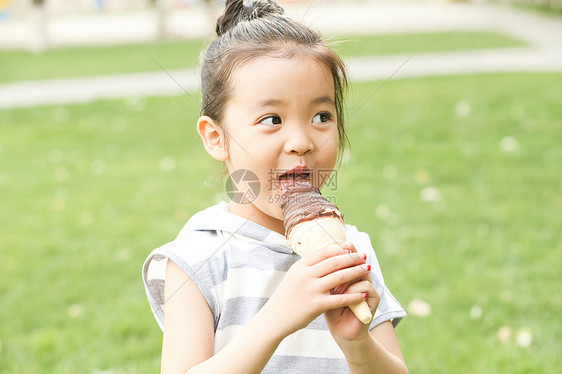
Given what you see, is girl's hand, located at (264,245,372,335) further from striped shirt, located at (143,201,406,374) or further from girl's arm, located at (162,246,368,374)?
striped shirt, located at (143,201,406,374)

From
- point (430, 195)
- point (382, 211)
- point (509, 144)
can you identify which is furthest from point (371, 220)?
point (509, 144)

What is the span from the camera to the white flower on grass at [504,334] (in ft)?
10.6

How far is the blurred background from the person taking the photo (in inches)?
128

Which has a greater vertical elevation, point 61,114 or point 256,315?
point 256,315

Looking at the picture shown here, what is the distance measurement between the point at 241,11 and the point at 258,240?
58cm

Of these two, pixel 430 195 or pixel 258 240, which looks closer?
pixel 258 240

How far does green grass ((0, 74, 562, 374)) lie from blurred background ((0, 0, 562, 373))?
0.01m

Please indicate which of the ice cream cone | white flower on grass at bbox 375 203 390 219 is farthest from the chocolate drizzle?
white flower on grass at bbox 375 203 390 219

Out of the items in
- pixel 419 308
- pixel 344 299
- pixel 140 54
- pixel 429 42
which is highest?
pixel 344 299

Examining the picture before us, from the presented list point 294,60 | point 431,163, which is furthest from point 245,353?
point 431,163

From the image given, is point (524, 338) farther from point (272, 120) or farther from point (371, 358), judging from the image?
point (272, 120)

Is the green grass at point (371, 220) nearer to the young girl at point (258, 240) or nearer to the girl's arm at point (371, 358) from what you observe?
the young girl at point (258, 240)

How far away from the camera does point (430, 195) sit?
4.98 meters

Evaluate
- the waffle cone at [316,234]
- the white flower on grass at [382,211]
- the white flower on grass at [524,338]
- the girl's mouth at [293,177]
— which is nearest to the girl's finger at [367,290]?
the waffle cone at [316,234]
